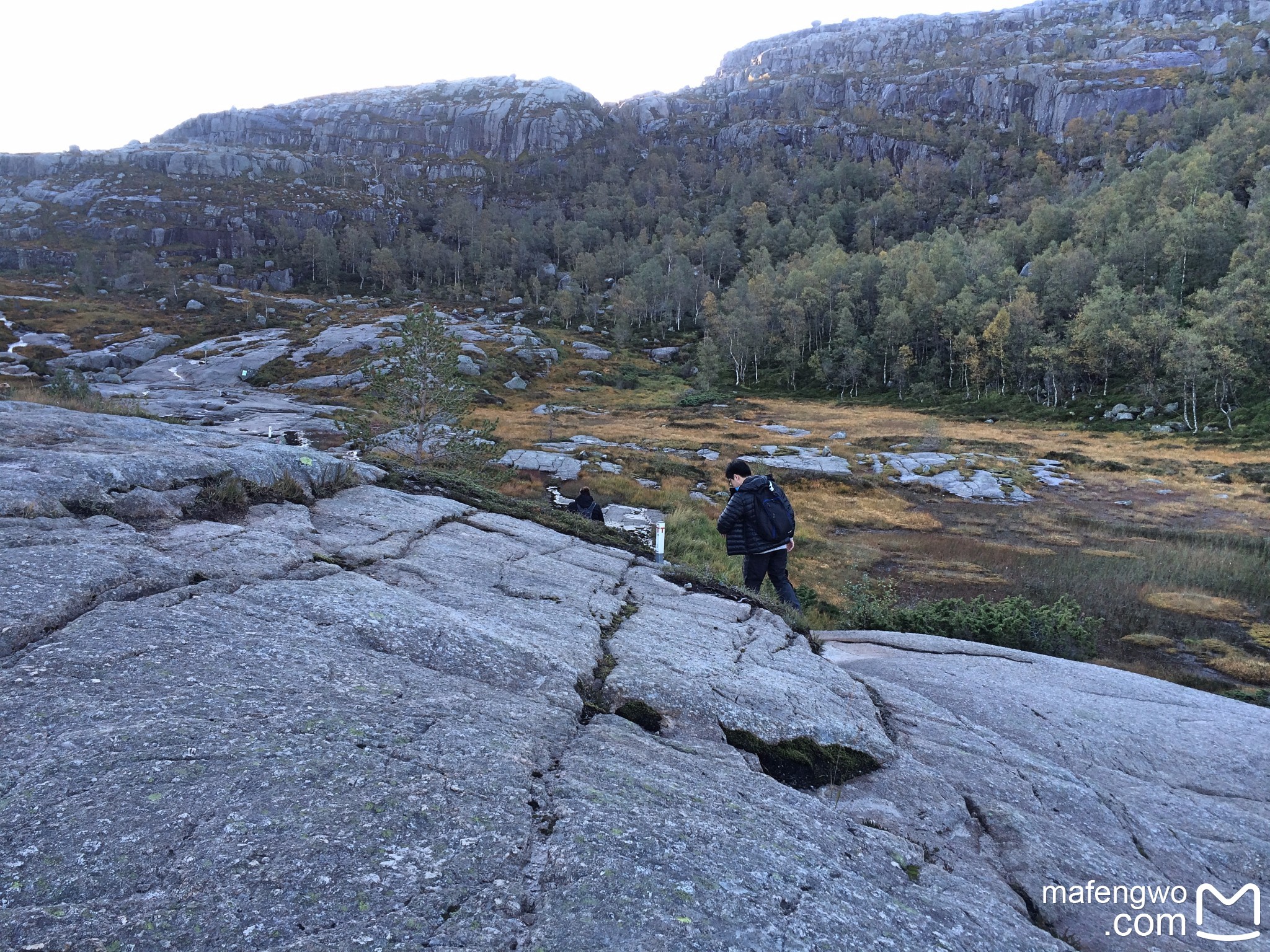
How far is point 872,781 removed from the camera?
5.17 m

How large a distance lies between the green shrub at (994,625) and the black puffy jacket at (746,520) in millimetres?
3824

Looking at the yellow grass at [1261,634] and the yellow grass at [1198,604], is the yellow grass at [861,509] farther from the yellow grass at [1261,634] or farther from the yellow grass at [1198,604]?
the yellow grass at [1261,634]

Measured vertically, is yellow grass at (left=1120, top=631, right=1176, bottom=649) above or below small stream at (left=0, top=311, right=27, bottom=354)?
below

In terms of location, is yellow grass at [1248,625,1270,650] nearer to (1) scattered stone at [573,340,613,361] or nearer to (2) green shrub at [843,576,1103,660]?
(2) green shrub at [843,576,1103,660]

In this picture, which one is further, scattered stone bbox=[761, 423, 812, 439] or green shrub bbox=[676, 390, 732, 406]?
green shrub bbox=[676, 390, 732, 406]

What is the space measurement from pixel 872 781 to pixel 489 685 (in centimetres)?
337

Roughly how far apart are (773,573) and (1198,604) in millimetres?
16972

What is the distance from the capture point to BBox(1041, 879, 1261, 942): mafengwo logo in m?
4.11

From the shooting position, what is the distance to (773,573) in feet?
36.1

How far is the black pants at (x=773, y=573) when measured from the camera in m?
10.9

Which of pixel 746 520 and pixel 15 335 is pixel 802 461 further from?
pixel 15 335

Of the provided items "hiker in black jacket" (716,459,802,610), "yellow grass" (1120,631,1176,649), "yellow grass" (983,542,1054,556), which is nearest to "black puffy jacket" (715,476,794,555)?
"hiker in black jacket" (716,459,802,610)

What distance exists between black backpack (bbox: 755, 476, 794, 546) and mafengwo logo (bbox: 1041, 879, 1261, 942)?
646 centimetres

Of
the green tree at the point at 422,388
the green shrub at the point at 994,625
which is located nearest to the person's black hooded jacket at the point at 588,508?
the green shrub at the point at 994,625
